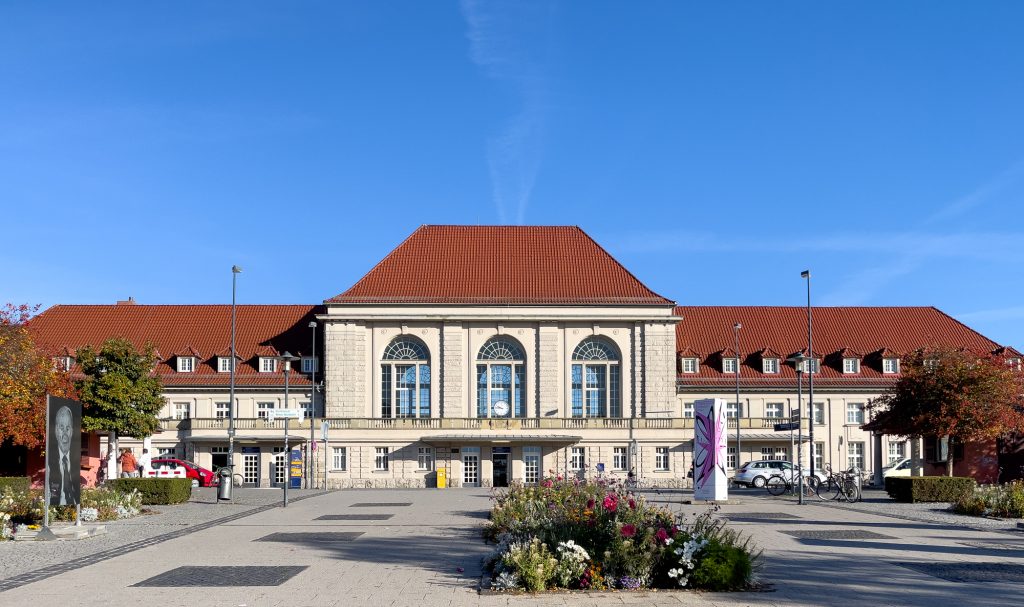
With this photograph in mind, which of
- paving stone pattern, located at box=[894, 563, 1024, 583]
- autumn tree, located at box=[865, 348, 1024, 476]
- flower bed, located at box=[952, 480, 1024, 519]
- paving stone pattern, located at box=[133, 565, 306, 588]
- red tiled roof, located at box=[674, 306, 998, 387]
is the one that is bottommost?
flower bed, located at box=[952, 480, 1024, 519]

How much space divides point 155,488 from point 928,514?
2481 centimetres

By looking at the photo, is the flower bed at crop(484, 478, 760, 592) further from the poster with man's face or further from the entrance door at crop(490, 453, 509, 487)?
the entrance door at crop(490, 453, 509, 487)

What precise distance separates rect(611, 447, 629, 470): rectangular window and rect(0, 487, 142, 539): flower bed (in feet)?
120

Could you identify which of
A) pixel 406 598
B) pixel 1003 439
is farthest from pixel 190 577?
pixel 1003 439

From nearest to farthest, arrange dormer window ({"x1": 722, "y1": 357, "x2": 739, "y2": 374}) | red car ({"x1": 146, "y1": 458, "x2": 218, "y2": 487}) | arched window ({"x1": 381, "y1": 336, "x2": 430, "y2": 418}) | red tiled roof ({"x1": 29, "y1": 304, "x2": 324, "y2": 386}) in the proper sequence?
red car ({"x1": 146, "y1": 458, "x2": 218, "y2": 487}) → arched window ({"x1": 381, "y1": 336, "x2": 430, "y2": 418}) → red tiled roof ({"x1": 29, "y1": 304, "x2": 324, "y2": 386}) → dormer window ({"x1": 722, "y1": 357, "x2": 739, "y2": 374})

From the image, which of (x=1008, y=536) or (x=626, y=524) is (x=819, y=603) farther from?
(x=1008, y=536)

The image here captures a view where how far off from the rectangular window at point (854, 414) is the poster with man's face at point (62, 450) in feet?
190

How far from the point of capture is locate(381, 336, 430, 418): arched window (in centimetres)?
7056

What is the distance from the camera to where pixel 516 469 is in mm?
66625

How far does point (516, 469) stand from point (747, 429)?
1447 centimetres

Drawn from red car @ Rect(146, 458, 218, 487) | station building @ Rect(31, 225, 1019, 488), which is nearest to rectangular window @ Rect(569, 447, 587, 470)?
station building @ Rect(31, 225, 1019, 488)

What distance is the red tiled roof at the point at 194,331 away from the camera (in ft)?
245

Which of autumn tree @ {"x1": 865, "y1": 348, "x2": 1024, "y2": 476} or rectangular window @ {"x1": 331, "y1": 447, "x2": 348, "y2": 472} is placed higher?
autumn tree @ {"x1": 865, "y1": 348, "x2": 1024, "y2": 476}

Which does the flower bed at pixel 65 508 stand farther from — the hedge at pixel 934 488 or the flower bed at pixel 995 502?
the hedge at pixel 934 488
